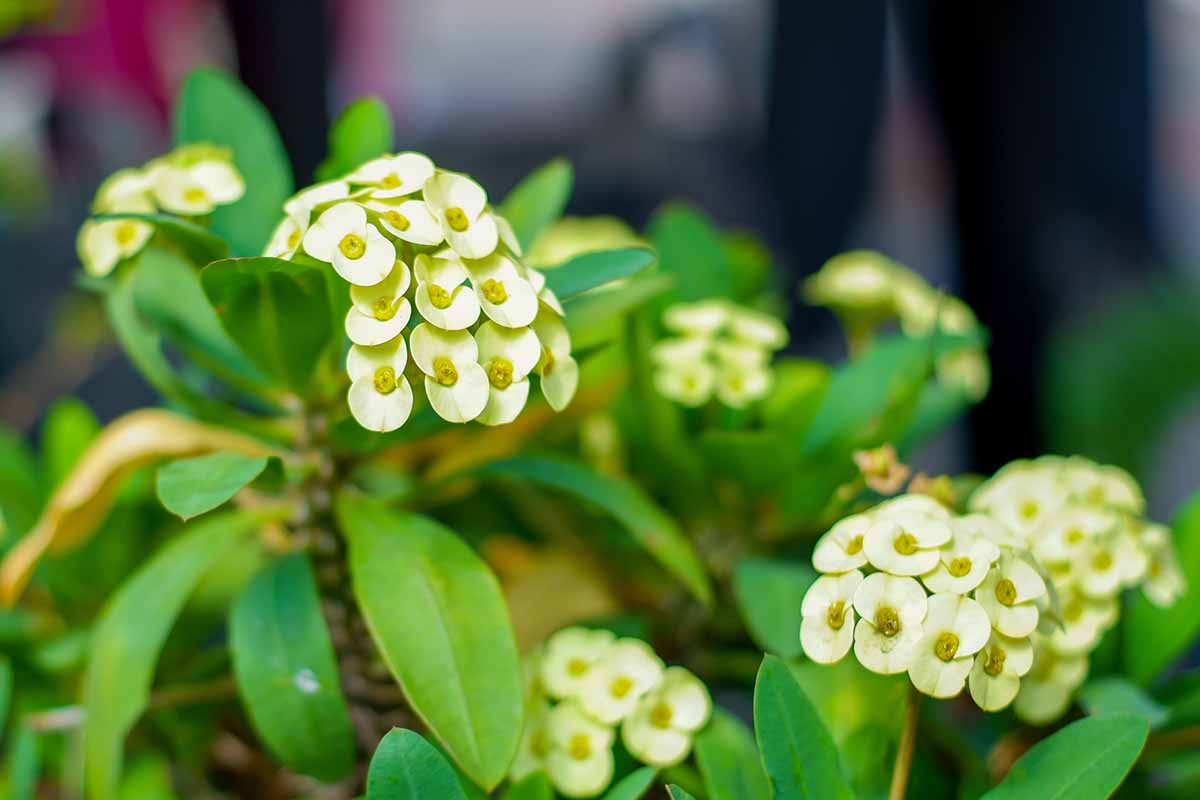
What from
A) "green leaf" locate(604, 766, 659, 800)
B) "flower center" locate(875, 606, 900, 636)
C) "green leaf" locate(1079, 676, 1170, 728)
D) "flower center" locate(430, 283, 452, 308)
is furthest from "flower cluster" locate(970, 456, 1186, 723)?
"flower center" locate(430, 283, 452, 308)

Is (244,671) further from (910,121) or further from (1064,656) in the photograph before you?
(910,121)

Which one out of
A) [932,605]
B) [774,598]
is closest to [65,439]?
[774,598]

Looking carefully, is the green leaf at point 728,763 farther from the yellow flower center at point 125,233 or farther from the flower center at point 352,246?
the yellow flower center at point 125,233

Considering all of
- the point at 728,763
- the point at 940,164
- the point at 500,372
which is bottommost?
the point at 940,164

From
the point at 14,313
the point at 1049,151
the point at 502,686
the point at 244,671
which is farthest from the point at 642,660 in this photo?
the point at 14,313

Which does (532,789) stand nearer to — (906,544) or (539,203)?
(906,544)
